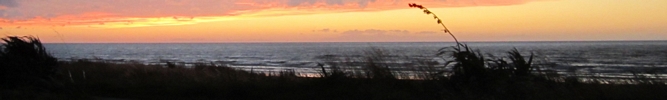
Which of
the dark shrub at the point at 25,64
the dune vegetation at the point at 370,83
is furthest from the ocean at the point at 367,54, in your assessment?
the dark shrub at the point at 25,64

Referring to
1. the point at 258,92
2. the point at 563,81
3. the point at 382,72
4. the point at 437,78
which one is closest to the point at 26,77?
the point at 258,92

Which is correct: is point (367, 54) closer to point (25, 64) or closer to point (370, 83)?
point (370, 83)

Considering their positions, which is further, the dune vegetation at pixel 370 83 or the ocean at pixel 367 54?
the ocean at pixel 367 54

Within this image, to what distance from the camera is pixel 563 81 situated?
39.4ft

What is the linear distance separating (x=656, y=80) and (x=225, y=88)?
23.7ft

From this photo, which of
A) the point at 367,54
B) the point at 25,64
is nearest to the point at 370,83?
the point at 367,54

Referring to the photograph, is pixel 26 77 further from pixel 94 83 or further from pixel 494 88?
pixel 494 88

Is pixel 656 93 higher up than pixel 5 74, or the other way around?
pixel 5 74

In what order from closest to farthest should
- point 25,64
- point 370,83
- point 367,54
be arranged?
point 370,83, point 367,54, point 25,64

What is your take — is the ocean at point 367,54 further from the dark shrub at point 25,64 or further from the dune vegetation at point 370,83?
the dark shrub at point 25,64

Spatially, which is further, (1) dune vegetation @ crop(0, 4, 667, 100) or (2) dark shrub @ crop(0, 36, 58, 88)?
(2) dark shrub @ crop(0, 36, 58, 88)

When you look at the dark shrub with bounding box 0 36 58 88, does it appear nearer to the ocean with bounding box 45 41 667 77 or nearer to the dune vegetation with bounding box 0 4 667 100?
the dune vegetation with bounding box 0 4 667 100

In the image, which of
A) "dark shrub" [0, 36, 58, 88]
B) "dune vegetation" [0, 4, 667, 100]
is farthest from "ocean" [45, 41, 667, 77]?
"dark shrub" [0, 36, 58, 88]

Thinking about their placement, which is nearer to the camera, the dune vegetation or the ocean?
the dune vegetation
